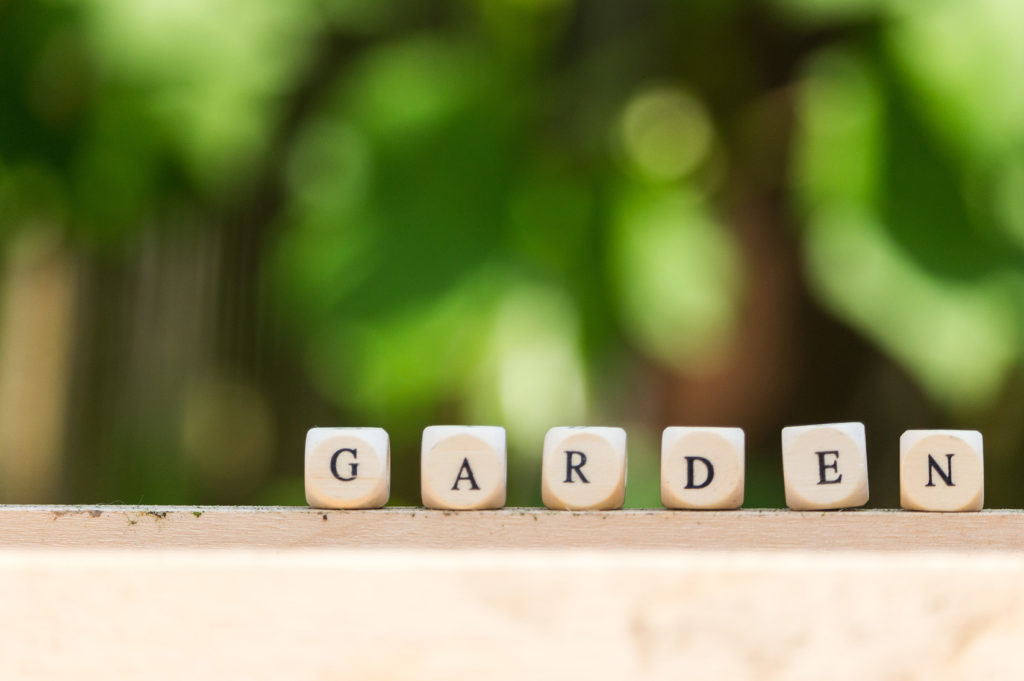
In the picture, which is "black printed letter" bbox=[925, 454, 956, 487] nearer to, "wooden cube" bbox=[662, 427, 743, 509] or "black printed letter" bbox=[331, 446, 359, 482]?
"wooden cube" bbox=[662, 427, 743, 509]

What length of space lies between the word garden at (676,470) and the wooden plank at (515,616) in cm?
3

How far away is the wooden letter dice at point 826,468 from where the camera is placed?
0.29 meters

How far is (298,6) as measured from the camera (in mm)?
934

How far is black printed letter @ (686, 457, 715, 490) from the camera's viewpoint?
0.29 meters

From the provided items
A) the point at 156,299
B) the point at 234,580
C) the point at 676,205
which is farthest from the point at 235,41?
the point at 234,580

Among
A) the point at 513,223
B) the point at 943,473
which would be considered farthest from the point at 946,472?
the point at 513,223

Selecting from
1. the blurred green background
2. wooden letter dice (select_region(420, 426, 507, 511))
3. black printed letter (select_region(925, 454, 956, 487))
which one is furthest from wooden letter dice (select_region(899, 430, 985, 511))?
the blurred green background

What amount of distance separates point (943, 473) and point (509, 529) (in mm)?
131

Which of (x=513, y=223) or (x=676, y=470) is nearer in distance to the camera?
(x=676, y=470)

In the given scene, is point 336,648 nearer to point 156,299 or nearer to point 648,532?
point 648,532

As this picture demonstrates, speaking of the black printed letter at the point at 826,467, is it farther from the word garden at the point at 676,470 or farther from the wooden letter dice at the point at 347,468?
the wooden letter dice at the point at 347,468

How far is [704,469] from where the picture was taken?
0.96 feet

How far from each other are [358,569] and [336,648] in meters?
0.02

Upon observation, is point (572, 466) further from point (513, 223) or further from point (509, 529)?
point (513, 223)
